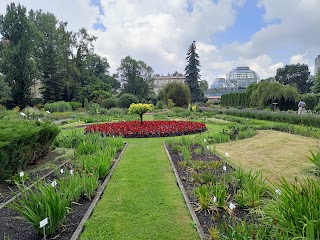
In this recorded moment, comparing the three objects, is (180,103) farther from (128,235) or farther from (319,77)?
(128,235)

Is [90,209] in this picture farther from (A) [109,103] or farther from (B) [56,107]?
(A) [109,103]

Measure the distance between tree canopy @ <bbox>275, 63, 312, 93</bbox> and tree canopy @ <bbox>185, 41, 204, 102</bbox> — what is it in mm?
26972

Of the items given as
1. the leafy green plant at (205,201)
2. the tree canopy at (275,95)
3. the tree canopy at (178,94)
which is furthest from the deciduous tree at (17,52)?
the leafy green plant at (205,201)

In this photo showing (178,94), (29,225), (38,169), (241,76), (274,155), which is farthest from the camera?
(241,76)

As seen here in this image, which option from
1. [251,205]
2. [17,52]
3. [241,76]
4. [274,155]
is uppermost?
[241,76]

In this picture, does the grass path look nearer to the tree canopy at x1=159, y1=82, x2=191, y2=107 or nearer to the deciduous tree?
the tree canopy at x1=159, y1=82, x2=191, y2=107

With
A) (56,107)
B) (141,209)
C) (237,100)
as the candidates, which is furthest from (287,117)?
(56,107)

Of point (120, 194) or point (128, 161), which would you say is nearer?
point (120, 194)

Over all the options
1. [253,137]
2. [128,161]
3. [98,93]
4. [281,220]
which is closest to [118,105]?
[98,93]

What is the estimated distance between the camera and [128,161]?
681cm

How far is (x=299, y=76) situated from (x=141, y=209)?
217 ft

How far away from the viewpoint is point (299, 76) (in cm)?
5916

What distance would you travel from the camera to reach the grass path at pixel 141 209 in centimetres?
315

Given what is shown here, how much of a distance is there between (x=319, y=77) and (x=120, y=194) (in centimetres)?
3447
